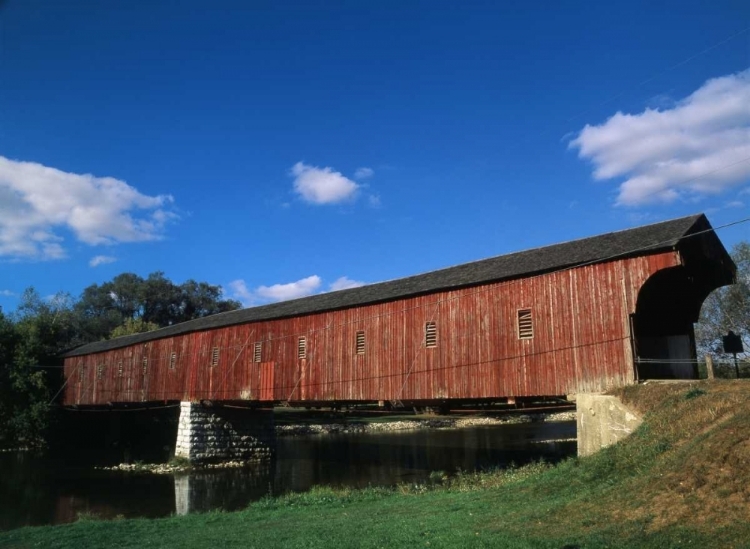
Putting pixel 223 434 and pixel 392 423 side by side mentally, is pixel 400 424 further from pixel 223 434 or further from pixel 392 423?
pixel 223 434

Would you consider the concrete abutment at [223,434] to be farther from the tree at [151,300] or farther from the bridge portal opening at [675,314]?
the tree at [151,300]

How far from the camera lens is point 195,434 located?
27.6 meters

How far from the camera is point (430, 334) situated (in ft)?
60.9

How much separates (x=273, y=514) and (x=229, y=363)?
14.5 metres

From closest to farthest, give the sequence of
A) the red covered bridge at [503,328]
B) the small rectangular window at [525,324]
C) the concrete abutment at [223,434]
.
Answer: the red covered bridge at [503,328], the small rectangular window at [525,324], the concrete abutment at [223,434]

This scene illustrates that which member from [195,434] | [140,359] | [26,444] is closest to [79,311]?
[26,444]

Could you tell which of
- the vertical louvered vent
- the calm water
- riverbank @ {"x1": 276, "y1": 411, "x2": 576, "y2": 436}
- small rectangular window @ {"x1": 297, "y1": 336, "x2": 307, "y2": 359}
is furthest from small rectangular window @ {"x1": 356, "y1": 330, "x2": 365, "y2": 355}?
riverbank @ {"x1": 276, "y1": 411, "x2": 576, "y2": 436}

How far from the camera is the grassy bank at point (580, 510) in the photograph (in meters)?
7.21

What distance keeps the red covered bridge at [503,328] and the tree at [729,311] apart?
56.0ft

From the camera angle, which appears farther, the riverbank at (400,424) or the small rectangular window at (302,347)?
the riverbank at (400,424)

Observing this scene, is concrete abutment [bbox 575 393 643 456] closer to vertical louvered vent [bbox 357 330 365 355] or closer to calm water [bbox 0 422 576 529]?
vertical louvered vent [bbox 357 330 365 355]

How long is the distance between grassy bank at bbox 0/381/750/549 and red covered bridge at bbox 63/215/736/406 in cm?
245

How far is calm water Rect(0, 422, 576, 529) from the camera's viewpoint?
60.3 feet

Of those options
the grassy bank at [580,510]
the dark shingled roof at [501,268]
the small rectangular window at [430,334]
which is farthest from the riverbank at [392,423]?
the grassy bank at [580,510]
